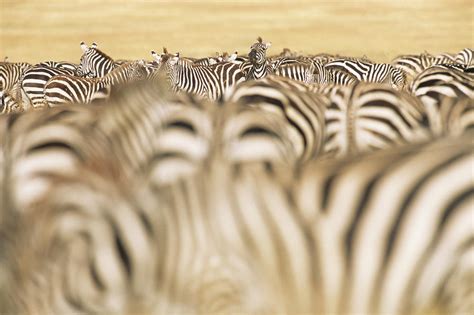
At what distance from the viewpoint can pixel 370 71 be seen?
2041 centimetres

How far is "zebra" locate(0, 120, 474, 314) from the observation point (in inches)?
95.4

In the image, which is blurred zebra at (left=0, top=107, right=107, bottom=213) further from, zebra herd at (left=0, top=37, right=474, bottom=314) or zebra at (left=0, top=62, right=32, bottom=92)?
zebra at (left=0, top=62, right=32, bottom=92)

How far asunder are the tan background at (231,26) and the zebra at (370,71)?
1467 centimetres

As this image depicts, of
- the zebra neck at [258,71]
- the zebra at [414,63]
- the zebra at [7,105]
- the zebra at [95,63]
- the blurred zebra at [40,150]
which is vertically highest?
the zebra at [414,63]

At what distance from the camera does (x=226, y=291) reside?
2484 mm


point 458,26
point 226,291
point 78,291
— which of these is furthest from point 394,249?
point 458,26

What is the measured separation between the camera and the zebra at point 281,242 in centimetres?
242

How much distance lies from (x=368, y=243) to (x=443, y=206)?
250 mm

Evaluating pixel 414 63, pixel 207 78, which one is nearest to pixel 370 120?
pixel 207 78

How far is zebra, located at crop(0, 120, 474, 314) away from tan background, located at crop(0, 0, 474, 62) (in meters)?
33.1

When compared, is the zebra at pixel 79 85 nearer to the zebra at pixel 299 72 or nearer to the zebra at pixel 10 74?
the zebra at pixel 299 72

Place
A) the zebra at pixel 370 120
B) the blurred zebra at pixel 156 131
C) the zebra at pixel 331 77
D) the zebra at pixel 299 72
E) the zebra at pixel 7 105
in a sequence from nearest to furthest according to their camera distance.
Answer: the blurred zebra at pixel 156 131 → the zebra at pixel 370 120 → the zebra at pixel 7 105 → the zebra at pixel 299 72 → the zebra at pixel 331 77

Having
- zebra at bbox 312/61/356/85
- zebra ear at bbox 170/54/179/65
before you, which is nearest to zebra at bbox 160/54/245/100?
zebra ear at bbox 170/54/179/65

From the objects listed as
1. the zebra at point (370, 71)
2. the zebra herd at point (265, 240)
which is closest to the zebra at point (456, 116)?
the zebra herd at point (265, 240)
